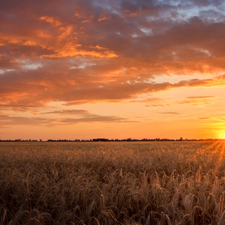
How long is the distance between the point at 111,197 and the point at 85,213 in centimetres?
67

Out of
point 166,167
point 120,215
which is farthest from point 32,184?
point 166,167

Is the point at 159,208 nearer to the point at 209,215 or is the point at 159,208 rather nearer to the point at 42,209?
the point at 209,215

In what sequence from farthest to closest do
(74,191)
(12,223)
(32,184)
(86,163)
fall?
(86,163), (32,184), (74,191), (12,223)

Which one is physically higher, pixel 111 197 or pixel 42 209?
pixel 111 197

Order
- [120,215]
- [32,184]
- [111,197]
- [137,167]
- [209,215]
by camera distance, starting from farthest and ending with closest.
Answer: [137,167] < [32,184] < [111,197] < [120,215] < [209,215]

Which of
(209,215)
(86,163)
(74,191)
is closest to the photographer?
(209,215)

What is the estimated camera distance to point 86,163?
9.30 meters

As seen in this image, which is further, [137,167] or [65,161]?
[65,161]

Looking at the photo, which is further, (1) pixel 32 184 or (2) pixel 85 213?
(1) pixel 32 184

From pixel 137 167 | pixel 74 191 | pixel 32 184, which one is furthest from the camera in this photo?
pixel 137 167

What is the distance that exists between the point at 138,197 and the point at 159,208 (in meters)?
0.51

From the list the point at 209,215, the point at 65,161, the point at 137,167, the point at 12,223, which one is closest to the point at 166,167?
the point at 137,167

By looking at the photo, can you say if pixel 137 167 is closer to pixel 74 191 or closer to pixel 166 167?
pixel 166 167

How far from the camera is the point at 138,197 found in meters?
4.46
